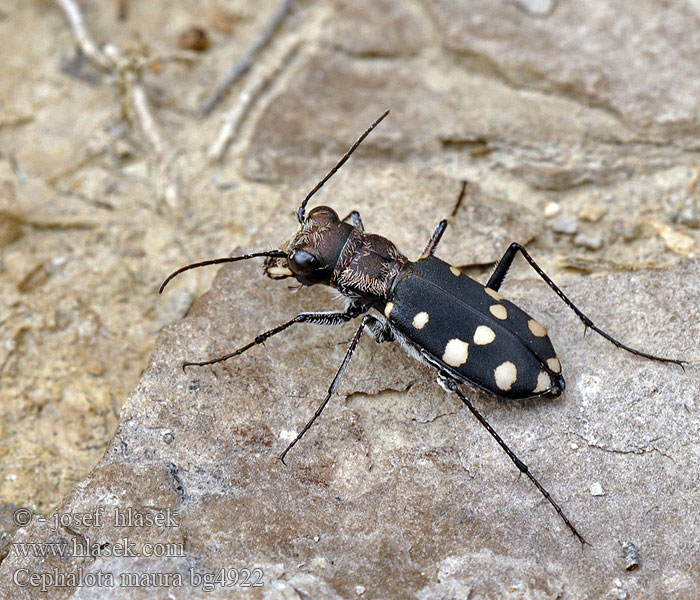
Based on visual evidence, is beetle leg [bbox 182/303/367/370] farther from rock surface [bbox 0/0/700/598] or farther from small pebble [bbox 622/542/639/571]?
small pebble [bbox 622/542/639/571]

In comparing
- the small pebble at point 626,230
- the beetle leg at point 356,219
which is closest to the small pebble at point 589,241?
the small pebble at point 626,230

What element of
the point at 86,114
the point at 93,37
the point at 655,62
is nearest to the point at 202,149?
the point at 86,114

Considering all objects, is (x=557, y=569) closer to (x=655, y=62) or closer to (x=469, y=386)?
(x=469, y=386)

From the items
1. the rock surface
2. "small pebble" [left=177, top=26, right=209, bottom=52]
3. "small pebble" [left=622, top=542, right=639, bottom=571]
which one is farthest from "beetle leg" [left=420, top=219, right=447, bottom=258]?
"small pebble" [left=177, top=26, right=209, bottom=52]

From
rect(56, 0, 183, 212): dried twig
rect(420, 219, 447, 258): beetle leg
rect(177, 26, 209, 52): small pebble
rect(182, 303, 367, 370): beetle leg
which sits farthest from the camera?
rect(177, 26, 209, 52): small pebble

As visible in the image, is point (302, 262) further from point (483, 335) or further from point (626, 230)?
point (626, 230)

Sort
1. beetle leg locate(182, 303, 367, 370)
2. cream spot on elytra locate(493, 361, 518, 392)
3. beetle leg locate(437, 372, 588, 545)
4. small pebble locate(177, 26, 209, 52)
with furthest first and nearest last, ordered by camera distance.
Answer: small pebble locate(177, 26, 209, 52)
beetle leg locate(182, 303, 367, 370)
cream spot on elytra locate(493, 361, 518, 392)
beetle leg locate(437, 372, 588, 545)
